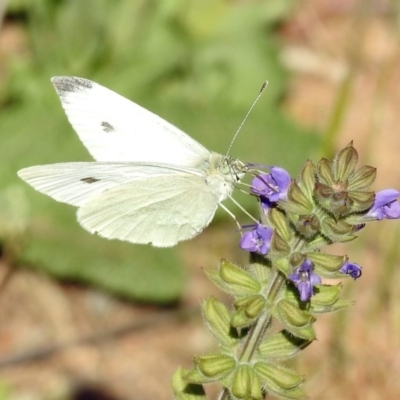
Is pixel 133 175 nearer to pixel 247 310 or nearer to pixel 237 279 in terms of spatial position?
pixel 237 279

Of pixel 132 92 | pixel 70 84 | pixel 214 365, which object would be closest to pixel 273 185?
pixel 214 365

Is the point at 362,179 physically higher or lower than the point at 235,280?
higher

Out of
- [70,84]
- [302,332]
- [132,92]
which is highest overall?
[70,84]

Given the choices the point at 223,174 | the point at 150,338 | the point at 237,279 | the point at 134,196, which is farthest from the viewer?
the point at 150,338

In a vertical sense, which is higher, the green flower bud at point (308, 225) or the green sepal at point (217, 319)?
the green flower bud at point (308, 225)

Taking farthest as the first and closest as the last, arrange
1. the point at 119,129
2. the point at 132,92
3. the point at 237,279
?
1. the point at 132,92
2. the point at 119,129
3. the point at 237,279

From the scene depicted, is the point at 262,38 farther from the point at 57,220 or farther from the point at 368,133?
the point at 57,220

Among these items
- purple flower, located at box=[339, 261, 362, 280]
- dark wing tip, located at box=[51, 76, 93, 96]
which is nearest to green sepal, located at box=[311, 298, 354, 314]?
purple flower, located at box=[339, 261, 362, 280]

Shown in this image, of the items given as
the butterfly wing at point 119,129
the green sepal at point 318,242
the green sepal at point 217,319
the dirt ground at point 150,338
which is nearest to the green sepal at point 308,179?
the green sepal at point 318,242

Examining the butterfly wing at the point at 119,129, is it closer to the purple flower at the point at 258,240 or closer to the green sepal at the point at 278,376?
the purple flower at the point at 258,240
